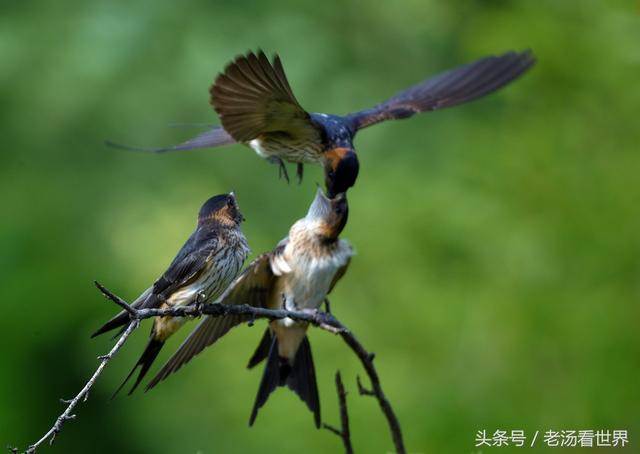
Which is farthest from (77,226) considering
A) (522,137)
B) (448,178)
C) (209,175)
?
(522,137)

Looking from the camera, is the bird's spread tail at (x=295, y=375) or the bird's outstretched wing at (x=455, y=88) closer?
the bird's spread tail at (x=295, y=375)

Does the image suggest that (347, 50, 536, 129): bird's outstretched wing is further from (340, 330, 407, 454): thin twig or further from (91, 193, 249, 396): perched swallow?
(340, 330, 407, 454): thin twig

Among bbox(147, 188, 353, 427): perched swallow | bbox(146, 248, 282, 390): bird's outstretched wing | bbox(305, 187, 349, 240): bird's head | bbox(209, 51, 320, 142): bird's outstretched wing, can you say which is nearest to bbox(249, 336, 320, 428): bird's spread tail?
bbox(147, 188, 353, 427): perched swallow

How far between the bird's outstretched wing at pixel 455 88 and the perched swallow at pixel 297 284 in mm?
772

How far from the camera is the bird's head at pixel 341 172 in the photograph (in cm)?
424

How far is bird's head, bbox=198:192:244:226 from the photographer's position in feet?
12.6

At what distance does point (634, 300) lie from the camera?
5.86 metres

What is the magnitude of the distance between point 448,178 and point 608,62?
1.13 meters

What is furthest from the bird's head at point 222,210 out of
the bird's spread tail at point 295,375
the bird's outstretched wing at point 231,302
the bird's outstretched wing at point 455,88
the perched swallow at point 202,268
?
the bird's outstretched wing at point 455,88

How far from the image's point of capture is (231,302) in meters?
4.02

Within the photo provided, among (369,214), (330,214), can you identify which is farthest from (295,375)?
(369,214)

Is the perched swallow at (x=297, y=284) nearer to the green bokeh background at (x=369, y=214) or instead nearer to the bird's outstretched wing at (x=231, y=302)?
the bird's outstretched wing at (x=231, y=302)

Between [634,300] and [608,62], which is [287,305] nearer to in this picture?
[634,300]

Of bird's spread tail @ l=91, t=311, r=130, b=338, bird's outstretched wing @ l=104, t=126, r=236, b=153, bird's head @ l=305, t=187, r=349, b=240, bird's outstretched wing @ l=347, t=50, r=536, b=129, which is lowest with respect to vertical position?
bird's spread tail @ l=91, t=311, r=130, b=338
